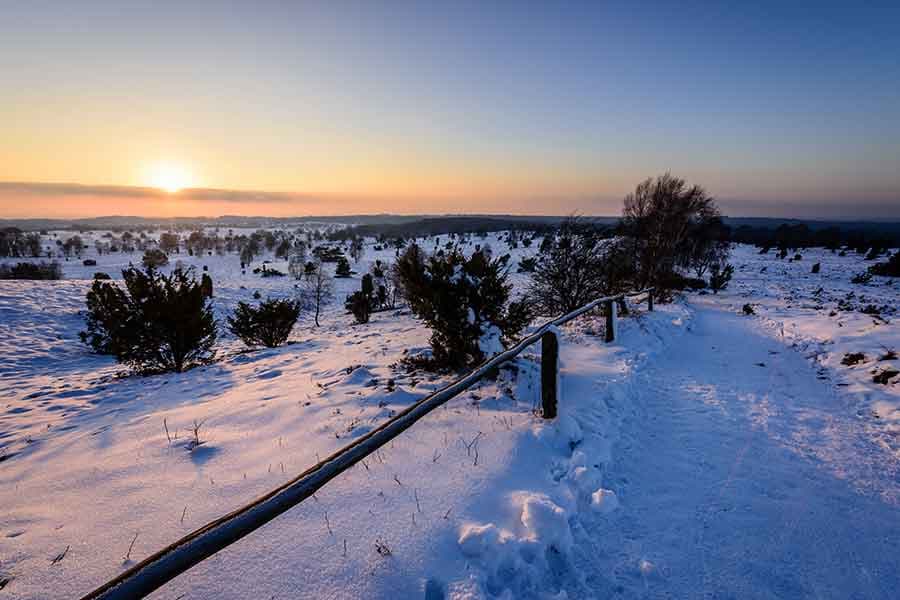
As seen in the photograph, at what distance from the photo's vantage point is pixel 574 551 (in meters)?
2.81

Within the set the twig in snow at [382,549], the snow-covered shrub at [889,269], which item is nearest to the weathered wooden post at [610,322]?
the twig in snow at [382,549]

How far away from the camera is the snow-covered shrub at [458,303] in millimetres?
6578

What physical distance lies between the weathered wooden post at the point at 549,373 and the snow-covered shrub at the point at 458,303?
6.86ft

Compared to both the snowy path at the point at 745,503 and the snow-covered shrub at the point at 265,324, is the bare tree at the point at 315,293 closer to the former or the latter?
the snow-covered shrub at the point at 265,324

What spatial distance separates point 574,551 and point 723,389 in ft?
17.8

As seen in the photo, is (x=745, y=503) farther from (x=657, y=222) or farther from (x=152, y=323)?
(x=657, y=222)

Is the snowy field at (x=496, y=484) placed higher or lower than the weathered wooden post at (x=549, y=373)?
lower

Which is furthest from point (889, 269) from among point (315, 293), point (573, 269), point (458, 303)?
point (315, 293)

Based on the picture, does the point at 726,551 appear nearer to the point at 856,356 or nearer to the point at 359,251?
the point at 856,356

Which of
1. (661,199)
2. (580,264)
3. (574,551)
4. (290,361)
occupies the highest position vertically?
(661,199)

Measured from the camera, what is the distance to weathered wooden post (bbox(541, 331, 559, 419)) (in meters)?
4.41

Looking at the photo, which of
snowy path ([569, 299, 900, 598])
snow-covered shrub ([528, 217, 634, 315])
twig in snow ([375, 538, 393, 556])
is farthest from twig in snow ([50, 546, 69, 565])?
snow-covered shrub ([528, 217, 634, 315])

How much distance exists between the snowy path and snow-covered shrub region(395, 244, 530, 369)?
2.70 m

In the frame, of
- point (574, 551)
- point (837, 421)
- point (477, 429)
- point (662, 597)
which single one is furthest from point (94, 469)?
point (837, 421)
